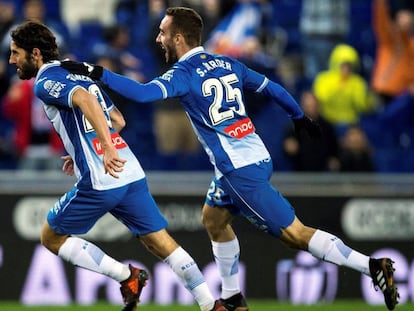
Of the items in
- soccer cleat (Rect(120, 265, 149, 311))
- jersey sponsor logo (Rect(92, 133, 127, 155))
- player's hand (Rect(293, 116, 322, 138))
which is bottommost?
soccer cleat (Rect(120, 265, 149, 311))

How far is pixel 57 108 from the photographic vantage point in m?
7.49

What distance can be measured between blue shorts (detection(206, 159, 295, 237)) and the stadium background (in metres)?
3.09

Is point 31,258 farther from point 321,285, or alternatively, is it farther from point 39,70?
point 39,70

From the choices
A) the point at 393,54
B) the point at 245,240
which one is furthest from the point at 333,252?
the point at 393,54

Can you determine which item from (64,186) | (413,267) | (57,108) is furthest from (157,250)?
(413,267)

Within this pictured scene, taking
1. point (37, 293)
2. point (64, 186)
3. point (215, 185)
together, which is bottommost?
point (37, 293)

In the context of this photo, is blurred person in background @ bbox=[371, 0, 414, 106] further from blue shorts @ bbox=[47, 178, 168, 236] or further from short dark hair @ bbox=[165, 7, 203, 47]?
blue shorts @ bbox=[47, 178, 168, 236]

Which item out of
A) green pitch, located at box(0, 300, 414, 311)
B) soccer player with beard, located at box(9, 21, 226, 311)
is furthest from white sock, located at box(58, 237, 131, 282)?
green pitch, located at box(0, 300, 414, 311)

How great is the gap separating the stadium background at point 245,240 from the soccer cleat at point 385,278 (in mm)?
3310

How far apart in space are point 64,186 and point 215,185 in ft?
10.1

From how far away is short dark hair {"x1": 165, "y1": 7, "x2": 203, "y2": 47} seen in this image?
780 cm

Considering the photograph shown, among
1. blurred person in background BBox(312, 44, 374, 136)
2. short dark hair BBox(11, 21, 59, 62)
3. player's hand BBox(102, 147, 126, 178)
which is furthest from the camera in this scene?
blurred person in background BBox(312, 44, 374, 136)

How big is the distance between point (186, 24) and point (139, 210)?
1.32m

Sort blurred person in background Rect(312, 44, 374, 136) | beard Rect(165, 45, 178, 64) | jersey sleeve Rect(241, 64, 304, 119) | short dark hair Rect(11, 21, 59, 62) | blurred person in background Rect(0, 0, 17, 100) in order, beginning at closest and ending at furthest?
short dark hair Rect(11, 21, 59, 62) < beard Rect(165, 45, 178, 64) < jersey sleeve Rect(241, 64, 304, 119) < blurred person in background Rect(0, 0, 17, 100) < blurred person in background Rect(312, 44, 374, 136)
